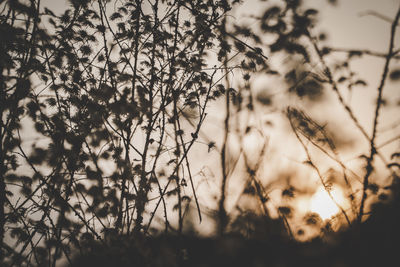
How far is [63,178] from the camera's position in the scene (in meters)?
3.29

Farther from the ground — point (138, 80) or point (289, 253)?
point (138, 80)

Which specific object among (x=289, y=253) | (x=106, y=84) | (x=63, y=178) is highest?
(x=106, y=84)

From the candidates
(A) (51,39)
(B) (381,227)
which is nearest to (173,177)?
(A) (51,39)

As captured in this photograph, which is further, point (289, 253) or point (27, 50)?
point (289, 253)

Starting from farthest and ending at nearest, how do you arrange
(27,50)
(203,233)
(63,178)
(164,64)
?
(203,233), (164,64), (63,178), (27,50)

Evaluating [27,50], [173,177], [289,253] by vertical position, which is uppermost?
[27,50]

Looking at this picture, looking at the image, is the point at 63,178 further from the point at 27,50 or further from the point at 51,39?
the point at 51,39

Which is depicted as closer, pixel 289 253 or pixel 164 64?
pixel 289 253

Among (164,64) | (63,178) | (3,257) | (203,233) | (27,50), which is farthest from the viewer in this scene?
(203,233)

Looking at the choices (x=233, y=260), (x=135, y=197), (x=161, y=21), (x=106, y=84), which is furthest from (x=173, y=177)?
(x=161, y=21)

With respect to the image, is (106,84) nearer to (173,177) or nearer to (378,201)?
(173,177)

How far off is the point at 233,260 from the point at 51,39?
4341 millimetres

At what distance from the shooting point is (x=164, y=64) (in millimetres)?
3561

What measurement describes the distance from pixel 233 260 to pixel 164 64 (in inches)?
131
